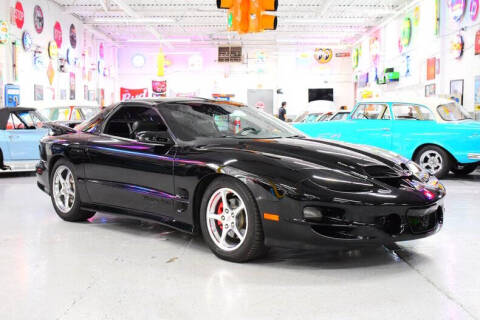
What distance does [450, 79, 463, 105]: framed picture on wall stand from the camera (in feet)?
48.7

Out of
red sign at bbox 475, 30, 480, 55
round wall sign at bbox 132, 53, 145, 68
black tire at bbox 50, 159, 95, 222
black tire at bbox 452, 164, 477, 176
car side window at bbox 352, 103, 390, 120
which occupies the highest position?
round wall sign at bbox 132, 53, 145, 68

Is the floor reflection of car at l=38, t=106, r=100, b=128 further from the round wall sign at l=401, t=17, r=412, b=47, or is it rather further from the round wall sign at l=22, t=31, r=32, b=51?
the round wall sign at l=401, t=17, r=412, b=47

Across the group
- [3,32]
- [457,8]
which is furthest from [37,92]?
[457,8]

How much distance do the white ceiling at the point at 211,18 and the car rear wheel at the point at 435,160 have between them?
12.4m

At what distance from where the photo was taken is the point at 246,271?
366cm

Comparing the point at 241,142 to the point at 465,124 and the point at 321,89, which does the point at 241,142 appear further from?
the point at 321,89

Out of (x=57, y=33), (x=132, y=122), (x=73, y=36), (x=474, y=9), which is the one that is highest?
(x=73, y=36)

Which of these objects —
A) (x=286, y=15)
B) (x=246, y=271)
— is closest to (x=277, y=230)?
(x=246, y=271)

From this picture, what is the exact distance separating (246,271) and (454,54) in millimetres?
13869

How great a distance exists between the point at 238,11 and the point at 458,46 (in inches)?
285

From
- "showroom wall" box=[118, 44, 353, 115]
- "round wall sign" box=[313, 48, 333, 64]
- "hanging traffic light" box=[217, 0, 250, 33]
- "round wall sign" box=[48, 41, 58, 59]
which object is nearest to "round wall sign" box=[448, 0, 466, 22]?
"hanging traffic light" box=[217, 0, 250, 33]

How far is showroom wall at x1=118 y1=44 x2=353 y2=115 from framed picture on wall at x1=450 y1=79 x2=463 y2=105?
18.1m

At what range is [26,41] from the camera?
18047 mm

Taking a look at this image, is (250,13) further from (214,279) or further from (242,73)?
(242,73)
